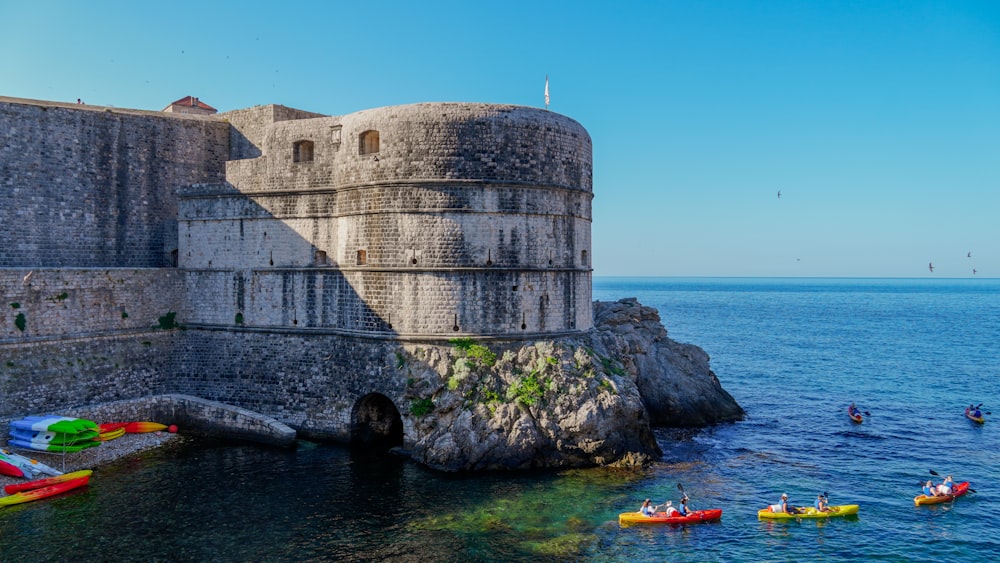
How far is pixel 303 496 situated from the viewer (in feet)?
71.5

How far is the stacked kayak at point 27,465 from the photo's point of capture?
21688mm

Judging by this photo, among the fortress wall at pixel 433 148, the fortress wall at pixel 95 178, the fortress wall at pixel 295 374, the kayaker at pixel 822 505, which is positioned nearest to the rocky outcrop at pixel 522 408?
the fortress wall at pixel 295 374

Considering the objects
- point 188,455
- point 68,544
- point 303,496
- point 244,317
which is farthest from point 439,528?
point 244,317

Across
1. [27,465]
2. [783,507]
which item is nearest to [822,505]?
[783,507]

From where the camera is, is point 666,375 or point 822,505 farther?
point 666,375

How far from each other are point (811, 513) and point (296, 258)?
2094 centimetres

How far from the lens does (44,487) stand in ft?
69.1

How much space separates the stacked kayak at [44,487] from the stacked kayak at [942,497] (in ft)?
89.3

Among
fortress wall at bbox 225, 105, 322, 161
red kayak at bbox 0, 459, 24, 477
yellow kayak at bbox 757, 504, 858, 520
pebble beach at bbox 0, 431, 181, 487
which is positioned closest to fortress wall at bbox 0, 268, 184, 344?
pebble beach at bbox 0, 431, 181, 487

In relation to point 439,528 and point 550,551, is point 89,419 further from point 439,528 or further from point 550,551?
point 550,551

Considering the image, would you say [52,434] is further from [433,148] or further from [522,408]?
[433,148]

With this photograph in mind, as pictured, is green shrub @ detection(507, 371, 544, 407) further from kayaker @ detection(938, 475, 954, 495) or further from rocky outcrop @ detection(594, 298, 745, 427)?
kayaker @ detection(938, 475, 954, 495)

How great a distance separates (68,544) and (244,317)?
12.5 meters

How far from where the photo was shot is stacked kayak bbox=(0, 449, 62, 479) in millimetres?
21688
